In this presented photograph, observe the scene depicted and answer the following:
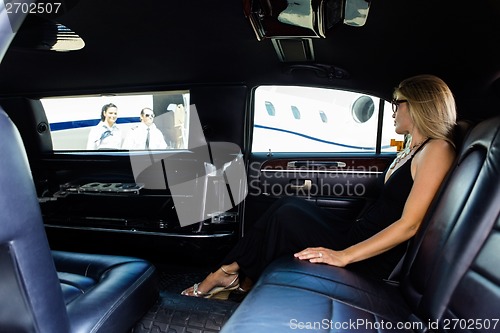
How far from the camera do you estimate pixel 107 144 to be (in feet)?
11.0

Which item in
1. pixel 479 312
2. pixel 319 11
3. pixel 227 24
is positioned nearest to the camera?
pixel 479 312

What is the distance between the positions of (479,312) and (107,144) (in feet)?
9.59

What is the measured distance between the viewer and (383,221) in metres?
1.96

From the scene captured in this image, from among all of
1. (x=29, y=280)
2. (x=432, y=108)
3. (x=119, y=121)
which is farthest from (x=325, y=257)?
(x=119, y=121)

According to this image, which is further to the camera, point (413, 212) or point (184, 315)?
point (184, 315)

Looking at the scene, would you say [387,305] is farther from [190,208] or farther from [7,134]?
[190,208]

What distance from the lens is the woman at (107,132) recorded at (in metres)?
3.28

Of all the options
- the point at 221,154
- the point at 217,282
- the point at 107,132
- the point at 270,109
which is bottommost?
the point at 217,282

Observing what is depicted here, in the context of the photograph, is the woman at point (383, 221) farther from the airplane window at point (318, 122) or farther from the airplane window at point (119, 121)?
the airplane window at point (119, 121)

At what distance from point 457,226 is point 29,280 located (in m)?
1.25

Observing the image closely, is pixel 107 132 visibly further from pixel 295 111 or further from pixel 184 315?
pixel 184 315

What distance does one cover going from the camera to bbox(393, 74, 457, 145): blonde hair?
1816mm

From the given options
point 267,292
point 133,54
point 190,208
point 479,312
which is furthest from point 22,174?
point 190,208

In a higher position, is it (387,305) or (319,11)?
(319,11)
